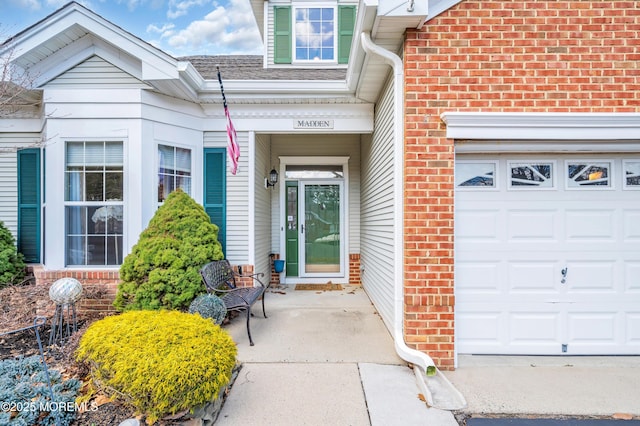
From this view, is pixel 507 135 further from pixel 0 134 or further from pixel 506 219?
pixel 0 134

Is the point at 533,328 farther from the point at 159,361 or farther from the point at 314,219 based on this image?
the point at 314,219

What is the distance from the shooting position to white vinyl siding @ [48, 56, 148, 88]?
15.0ft

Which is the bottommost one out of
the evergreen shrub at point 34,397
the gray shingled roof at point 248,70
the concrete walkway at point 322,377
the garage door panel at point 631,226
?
the concrete walkway at point 322,377

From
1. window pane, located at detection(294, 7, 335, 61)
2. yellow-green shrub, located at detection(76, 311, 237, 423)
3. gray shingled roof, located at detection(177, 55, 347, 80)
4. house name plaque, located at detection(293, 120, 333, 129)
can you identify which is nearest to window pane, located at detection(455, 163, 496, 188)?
house name plaque, located at detection(293, 120, 333, 129)

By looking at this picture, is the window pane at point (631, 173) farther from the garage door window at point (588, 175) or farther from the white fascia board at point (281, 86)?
the white fascia board at point (281, 86)

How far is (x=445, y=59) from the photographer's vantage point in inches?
127

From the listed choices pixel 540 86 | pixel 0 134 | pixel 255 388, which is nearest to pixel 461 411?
pixel 255 388

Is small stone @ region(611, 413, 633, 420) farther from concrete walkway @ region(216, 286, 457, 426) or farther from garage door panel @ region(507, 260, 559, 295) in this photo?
concrete walkway @ region(216, 286, 457, 426)

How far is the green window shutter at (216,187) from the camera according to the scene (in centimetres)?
527

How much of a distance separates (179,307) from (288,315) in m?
1.51

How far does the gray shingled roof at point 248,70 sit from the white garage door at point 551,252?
3.40 metres

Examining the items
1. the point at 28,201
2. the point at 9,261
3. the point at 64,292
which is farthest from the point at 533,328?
the point at 28,201

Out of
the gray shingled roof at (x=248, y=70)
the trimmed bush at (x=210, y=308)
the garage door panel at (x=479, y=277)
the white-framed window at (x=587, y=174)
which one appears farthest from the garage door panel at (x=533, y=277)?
the gray shingled roof at (x=248, y=70)

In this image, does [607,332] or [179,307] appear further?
[179,307]
